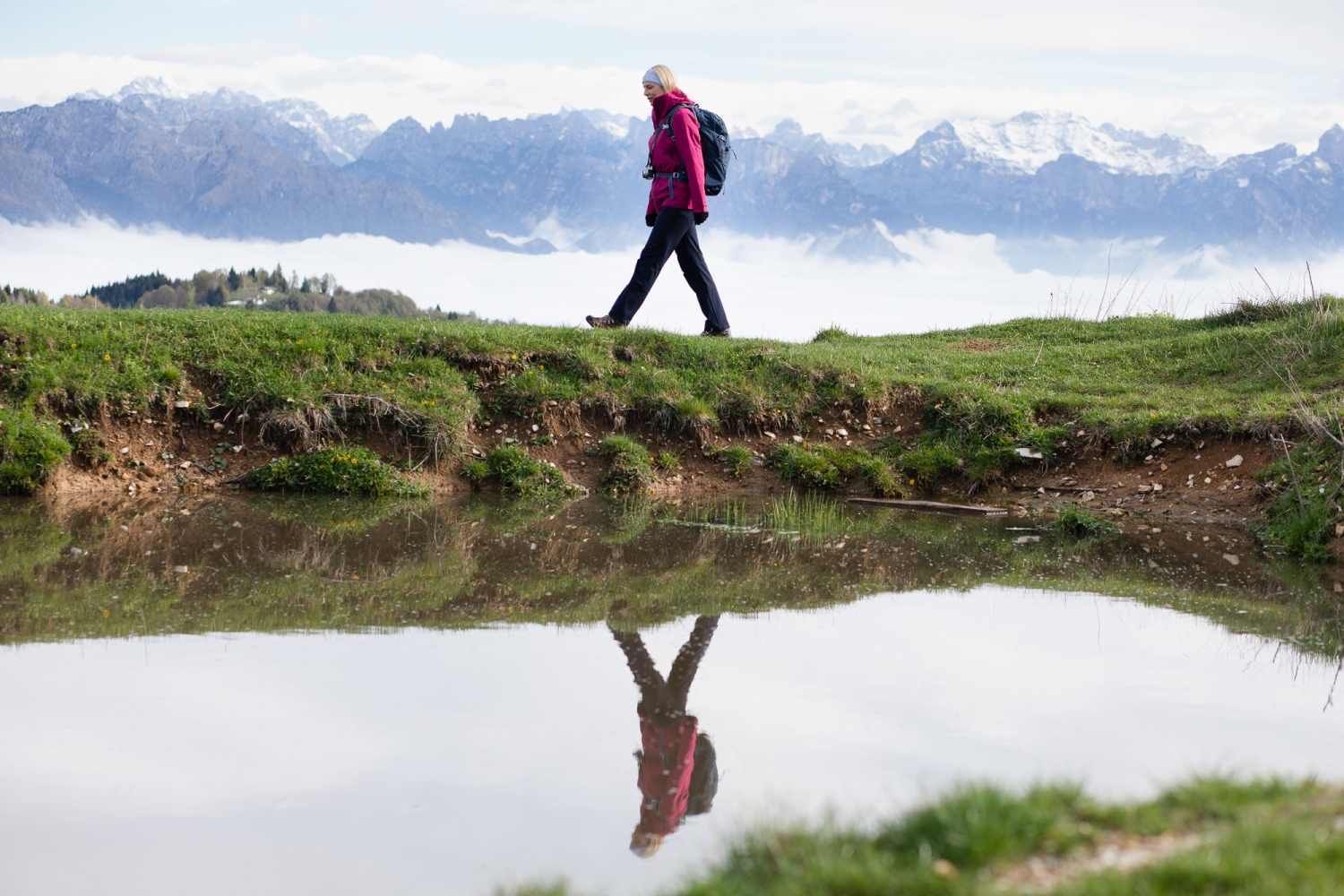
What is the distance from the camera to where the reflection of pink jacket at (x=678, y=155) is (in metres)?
11.9

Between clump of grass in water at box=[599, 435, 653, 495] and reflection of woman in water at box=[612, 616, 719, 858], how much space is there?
5.41 m

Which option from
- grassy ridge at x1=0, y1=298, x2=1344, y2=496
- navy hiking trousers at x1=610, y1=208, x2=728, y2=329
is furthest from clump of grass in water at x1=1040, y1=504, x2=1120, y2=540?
navy hiking trousers at x1=610, y1=208, x2=728, y2=329

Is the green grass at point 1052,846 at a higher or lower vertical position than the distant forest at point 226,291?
lower

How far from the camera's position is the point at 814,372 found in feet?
40.7

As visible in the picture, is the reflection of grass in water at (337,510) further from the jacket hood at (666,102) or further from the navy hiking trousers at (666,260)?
the jacket hood at (666,102)

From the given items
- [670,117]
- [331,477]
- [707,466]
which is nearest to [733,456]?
[707,466]

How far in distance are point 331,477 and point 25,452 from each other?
8.92 feet

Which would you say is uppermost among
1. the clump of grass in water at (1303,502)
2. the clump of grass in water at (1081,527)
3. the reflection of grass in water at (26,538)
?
the clump of grass in water at (1303,502)

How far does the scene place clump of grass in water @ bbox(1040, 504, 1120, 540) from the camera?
9.17 metres

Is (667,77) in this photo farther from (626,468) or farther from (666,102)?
(626,468)

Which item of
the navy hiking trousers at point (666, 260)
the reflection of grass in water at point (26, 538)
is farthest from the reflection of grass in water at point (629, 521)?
the reflection of grass in water at point (26, 538)

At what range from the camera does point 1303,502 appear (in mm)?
8891

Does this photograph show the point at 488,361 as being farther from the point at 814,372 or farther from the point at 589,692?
the point at 589,692

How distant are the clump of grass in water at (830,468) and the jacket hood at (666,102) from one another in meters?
4.29
